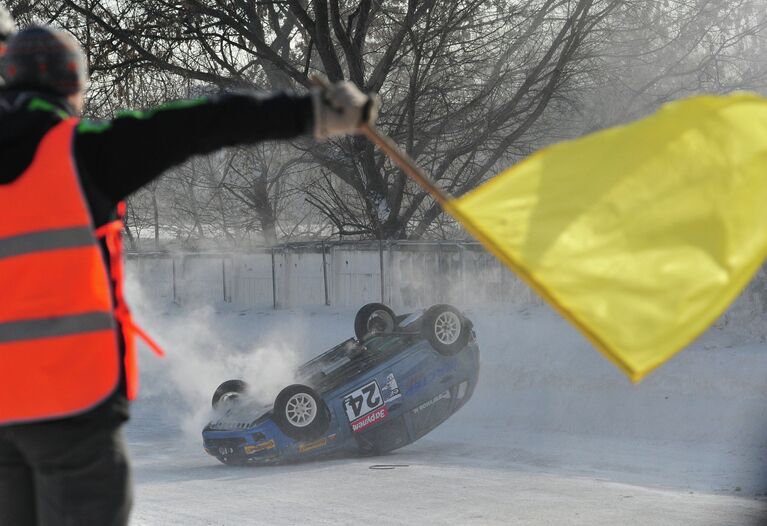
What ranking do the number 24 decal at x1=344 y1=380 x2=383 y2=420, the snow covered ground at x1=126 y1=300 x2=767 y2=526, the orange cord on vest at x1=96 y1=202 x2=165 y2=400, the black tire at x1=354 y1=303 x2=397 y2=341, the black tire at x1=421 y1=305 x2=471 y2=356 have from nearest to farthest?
1. the orange cord on vest at x1=96 y1=202 x2=165 y2=400
2. the snow covered ground at x1=126 y1=300 x2=767 y2=526
3. the number 24 decal at x1=344 y1=380 x2=383 y2=420
4. the black tire at x1=421 y1=305 x2=471 y2=356
5. the black tire at x1=354 y1=303 x2=397 y2=341

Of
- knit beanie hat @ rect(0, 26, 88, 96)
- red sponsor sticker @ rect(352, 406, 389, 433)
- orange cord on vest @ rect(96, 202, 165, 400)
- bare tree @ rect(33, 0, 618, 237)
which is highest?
bare tree @ rect(33, 0, 618, 237)

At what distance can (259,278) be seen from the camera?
24.1m

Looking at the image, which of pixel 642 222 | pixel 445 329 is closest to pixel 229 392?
pixel 445 329

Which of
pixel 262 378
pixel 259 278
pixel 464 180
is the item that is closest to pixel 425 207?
pixel 464 180

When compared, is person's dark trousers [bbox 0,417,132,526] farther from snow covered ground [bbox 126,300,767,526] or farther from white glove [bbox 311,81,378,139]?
snow covered ground [bbox 126,300,767,526]

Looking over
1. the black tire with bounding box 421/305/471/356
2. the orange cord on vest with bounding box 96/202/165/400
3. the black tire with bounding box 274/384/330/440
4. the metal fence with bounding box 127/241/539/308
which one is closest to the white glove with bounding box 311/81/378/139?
the orange cord on vest with bounding box 96/202/165/400

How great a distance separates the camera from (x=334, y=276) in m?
21.9

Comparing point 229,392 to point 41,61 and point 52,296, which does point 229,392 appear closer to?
point 41,61

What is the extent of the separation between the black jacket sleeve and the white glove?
1.2 inches

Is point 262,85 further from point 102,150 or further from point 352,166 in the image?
point 102,150

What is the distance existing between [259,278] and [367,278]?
3.99 meters

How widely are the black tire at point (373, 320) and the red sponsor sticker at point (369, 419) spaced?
1.20 meters

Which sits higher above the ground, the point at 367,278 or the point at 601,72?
the point at 601,72

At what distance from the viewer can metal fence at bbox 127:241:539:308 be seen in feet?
63.0
